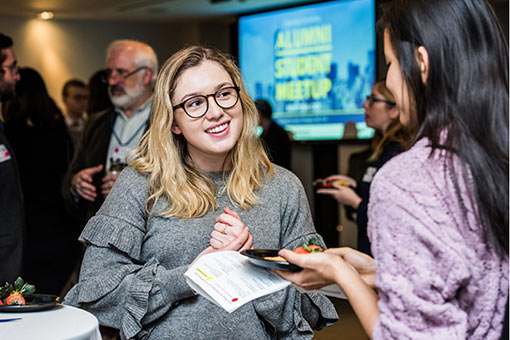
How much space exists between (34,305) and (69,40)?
7.89 metres

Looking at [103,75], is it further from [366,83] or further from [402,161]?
[366,83]

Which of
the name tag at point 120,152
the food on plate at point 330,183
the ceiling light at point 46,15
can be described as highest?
the ceiling light at point 46,15

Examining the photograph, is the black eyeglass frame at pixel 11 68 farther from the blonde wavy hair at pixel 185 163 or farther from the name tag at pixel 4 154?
the blonde wavy hair at pixel 185 163

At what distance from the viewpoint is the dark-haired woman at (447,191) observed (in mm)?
972

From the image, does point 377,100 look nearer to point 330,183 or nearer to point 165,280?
point 330,183

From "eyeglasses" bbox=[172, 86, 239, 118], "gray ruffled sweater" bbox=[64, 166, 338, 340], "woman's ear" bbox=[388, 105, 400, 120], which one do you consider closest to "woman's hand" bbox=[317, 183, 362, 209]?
"woman's ear" bbox=[388, 105, 400, 120]

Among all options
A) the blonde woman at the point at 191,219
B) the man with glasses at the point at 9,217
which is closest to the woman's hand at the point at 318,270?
the blonde woman at the point at 191,219

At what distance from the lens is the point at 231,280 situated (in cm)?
125

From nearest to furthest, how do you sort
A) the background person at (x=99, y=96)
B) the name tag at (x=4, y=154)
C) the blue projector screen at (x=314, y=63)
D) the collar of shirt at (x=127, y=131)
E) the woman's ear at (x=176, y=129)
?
the woman's ear at (x=176, y=129), the name tag at (x=4, y=154), the collar of shirt at (x=127, y=131), the background person at (x=99, y=96), the blue projector screen at (x=314, y=63)

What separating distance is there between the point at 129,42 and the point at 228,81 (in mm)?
1931

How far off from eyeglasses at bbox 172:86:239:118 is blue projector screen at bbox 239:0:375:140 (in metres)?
4.67

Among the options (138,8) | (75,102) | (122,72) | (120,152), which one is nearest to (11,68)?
(122,72)

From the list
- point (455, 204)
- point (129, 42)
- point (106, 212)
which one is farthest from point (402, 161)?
point (129, 42)

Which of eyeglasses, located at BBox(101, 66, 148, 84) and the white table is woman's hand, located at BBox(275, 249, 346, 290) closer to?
the white table
